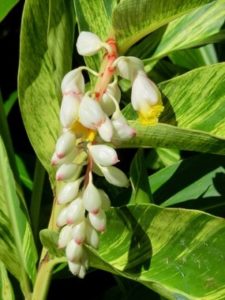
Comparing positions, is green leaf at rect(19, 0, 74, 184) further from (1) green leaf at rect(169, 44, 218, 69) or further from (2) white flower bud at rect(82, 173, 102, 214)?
(1) green leaf at rect(169, 44, 218, 69)

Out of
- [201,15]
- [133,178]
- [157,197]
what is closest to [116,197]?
[157,197]

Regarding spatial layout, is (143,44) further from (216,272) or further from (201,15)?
(216,272)

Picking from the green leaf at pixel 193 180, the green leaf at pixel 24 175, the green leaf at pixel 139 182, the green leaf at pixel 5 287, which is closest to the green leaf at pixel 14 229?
the green leaf at pixel 5 287

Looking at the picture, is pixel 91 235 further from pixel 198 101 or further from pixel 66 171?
pixel 198 101

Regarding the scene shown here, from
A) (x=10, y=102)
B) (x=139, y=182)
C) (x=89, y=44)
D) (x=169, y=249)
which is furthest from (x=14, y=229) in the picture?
(x=10, y=102)

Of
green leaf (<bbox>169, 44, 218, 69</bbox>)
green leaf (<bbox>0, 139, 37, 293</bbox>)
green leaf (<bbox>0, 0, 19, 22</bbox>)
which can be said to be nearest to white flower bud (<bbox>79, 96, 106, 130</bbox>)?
green leaf (<bbox>0, 139, 37, 293</bbox>)
